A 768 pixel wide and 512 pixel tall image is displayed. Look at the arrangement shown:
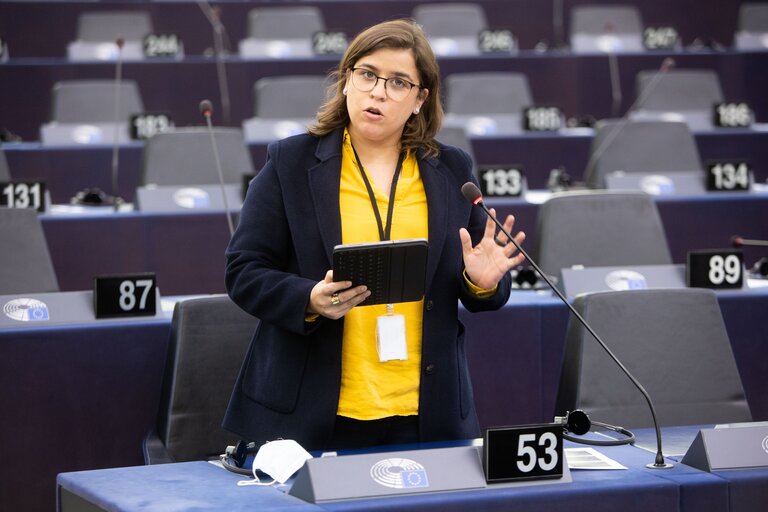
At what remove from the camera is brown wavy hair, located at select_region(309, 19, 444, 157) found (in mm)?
2230

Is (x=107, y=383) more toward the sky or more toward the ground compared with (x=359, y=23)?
more toward the ground

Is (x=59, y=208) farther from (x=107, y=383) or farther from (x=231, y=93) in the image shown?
(x=231, y=93)

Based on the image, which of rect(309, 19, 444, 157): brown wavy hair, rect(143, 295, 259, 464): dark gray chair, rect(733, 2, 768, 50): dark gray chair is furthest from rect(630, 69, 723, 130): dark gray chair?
rect(309, 19, 444, 157): brown wavy hair

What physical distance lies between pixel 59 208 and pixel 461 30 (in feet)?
12.3

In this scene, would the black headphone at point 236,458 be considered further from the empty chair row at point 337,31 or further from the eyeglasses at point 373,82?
the empty chair row at point 337,31

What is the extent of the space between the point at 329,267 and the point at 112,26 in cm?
565

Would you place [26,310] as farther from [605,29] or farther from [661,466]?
[605,29]

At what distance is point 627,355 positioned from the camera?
2.74m

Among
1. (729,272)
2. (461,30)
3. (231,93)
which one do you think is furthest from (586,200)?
(461,30)

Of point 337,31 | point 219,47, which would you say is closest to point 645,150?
point 337,31

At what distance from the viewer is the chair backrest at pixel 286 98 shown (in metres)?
6.09

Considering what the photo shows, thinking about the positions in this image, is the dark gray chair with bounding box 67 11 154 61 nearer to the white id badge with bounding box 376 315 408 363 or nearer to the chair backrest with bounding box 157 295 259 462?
the chair backrest with bounding box 157 295 259 462

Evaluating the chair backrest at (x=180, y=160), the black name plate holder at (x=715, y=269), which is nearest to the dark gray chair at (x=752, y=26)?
the chair backrest at (x=180, y=160)

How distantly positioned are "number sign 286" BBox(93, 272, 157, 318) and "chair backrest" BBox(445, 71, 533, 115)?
140 inches
